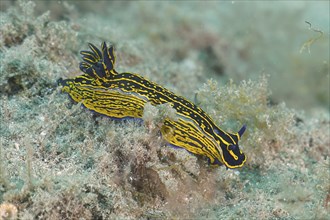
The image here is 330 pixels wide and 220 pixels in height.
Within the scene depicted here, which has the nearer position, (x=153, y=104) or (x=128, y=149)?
(x=128, y=149)

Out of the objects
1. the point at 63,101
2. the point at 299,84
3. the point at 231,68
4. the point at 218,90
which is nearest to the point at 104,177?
the point at 63,101

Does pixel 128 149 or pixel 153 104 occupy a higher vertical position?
pixel 153 104

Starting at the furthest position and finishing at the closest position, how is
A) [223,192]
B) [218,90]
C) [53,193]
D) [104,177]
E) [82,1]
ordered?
[82,1], [218,90], [223,192], [104,177], [53,193]

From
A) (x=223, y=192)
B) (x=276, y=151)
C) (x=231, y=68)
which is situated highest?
(x=231, y=68)

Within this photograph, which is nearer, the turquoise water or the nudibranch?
the turquoise water

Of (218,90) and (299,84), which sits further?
(299,84)

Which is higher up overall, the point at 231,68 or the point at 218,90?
the point at 231,68

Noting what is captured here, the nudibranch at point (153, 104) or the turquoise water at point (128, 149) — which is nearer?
the turquoise water at point (128, 149)

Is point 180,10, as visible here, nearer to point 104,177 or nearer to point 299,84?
point 299,84
